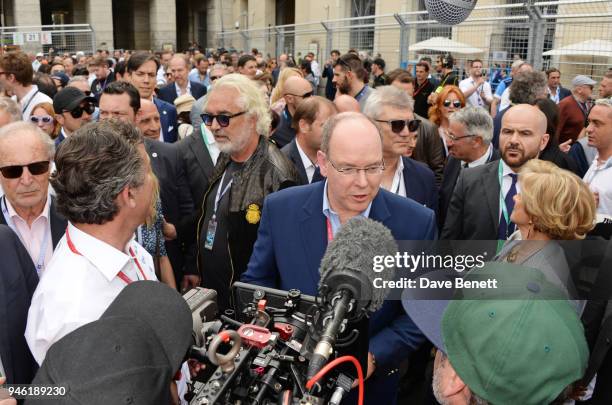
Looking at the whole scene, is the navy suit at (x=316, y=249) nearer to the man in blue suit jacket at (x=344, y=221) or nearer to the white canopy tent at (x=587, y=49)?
the man in blue suit jacket at (x=344, y=221)

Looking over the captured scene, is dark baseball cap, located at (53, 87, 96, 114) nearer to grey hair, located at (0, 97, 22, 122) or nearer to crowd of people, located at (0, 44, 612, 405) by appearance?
crowd of people, located at (0, 44, 612, 405)

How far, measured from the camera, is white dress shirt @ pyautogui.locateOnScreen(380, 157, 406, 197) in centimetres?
378

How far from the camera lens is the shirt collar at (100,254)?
6.15ft

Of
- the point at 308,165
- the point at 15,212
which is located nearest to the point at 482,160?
the point at 308,165

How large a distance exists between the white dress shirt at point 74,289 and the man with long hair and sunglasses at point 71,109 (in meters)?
3.06

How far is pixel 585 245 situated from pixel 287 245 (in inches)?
63.7

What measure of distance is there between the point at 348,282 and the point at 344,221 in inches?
47.6

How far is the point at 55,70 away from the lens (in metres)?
11.9

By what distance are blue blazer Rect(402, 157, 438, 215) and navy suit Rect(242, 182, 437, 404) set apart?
1222 mm

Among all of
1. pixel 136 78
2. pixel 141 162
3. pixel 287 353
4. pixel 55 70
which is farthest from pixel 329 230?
pixel 55 70

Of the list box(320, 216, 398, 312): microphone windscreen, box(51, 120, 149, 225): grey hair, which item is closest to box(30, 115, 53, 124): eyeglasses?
box(51, 120, 149, 225): grey hair

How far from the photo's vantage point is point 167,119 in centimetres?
626

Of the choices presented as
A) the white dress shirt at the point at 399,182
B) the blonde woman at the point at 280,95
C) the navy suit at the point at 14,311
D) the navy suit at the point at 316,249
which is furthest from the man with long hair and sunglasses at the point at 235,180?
the blonde woman at the point at 280,95

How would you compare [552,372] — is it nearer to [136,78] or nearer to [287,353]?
[287,353]
